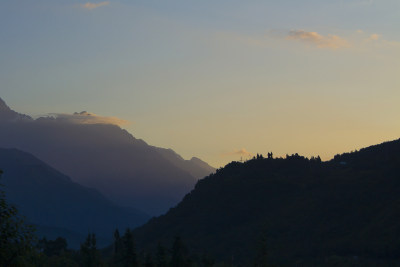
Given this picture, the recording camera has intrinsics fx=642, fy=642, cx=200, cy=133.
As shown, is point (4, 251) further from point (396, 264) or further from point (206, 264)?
point (396, 264)

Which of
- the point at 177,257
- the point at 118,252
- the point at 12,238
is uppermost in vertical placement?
the point at 12,238

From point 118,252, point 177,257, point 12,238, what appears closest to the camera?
point 12,238

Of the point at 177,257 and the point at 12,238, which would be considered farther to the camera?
the point at 177,257

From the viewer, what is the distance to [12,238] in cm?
3036

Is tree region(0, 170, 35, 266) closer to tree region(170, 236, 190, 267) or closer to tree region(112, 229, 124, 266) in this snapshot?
tree region(170, 236, 190, 267)

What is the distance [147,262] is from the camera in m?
99.2

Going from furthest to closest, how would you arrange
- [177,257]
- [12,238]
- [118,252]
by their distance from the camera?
1. [118,252]
2. [177,257]
3. [12,238]

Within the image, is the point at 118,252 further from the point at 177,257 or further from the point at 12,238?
the point at 12,238

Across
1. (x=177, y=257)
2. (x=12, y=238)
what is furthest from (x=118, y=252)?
(x=12, y=238)

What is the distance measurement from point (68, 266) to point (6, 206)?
343ft

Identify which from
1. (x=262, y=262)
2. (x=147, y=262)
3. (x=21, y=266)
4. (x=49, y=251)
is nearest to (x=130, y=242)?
(x=147, y=262)

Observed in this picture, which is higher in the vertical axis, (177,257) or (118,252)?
(118,252)

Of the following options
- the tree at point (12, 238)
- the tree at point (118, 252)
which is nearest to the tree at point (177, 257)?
the tree at point (118, 252)

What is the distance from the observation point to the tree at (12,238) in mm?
30141
